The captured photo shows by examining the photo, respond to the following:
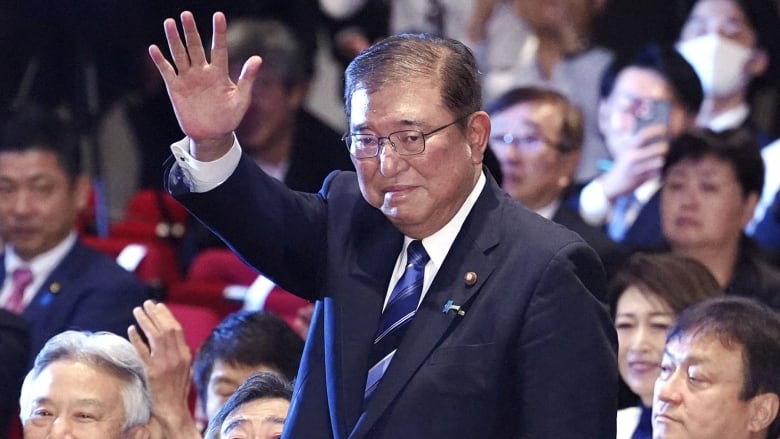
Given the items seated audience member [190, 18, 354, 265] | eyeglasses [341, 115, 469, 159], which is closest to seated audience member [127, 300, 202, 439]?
eyeglasses [341, 115, 469, 159]

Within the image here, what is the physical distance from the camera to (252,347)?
10.6 ft

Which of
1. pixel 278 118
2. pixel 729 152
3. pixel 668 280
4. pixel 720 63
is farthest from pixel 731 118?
pixel 668 280

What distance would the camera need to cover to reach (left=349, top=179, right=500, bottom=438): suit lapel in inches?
82.7

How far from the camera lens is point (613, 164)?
4.41 metres

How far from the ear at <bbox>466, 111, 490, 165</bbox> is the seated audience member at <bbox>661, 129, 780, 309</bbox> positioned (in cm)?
175

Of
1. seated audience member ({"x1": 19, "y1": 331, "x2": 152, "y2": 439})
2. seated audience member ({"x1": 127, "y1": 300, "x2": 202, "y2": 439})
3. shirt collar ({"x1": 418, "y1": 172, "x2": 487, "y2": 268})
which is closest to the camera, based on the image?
shirt collar ({"x1": 418, "y1": 172, "x2": 487, "y2": 268})

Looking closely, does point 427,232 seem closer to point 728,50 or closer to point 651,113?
point 651,113

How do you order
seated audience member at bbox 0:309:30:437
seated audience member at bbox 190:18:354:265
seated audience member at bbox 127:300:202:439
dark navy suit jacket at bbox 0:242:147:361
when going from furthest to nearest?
seated audience member at bbox 190:18:354:265
dark navy suit jacket at bbox 0:242:147:361
seated audience member at bbox 0:309:30:437
seated audience member at bbox 127:300:202:439

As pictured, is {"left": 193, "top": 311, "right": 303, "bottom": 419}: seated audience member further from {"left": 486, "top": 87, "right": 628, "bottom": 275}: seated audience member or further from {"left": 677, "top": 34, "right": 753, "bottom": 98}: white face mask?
{"left": 677, "top": 34, "right": 753, "bottom": 98}: white face mask

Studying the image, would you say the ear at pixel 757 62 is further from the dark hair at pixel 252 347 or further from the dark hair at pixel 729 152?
the dark hair at pixel 252 347

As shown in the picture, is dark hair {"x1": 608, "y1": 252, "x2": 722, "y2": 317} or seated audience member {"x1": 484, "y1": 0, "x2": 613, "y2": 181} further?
seated audience member {"x1": 484, "y1": 0, "x2": 613, "y2": 181}

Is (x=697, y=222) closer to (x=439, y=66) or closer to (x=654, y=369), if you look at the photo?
(x=654, y=369)

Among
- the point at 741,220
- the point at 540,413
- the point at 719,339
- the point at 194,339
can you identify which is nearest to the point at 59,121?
the point at 194,339

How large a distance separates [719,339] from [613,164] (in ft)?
5.69
